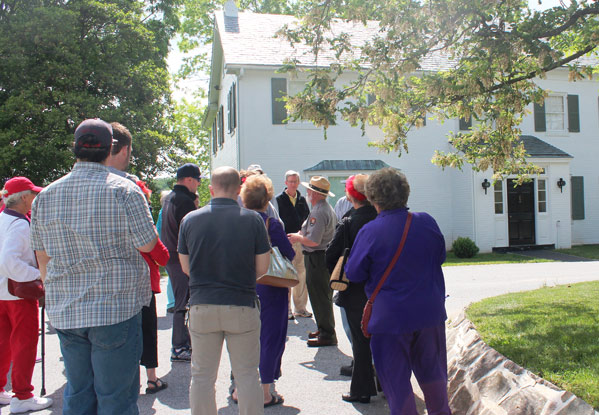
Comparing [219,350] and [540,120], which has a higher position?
[540,120]

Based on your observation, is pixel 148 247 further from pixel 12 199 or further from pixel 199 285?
pixel 12 199

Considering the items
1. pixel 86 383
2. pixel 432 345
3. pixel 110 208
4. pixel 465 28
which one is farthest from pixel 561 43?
pixel 86 383

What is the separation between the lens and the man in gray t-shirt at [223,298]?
11.6ft

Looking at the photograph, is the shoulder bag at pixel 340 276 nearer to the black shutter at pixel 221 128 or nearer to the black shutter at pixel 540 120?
the black shutter at pixel 540 120

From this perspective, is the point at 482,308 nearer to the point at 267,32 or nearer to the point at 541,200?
the point at 541,200

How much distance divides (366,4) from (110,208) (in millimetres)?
4955

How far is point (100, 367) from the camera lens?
293 cm

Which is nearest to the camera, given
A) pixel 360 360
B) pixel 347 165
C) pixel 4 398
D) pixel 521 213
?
pixel 360 360

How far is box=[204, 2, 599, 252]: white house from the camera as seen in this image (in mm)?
17547

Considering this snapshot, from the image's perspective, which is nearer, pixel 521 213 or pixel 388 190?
pixel 388 190

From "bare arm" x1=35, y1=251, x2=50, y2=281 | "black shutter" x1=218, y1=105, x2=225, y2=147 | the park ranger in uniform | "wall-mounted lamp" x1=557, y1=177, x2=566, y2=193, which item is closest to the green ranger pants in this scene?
the park ranger in uniform

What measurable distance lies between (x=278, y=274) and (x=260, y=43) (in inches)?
625

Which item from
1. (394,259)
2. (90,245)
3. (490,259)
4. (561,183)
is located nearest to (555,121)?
(561,183)

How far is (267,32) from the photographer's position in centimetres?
1969
